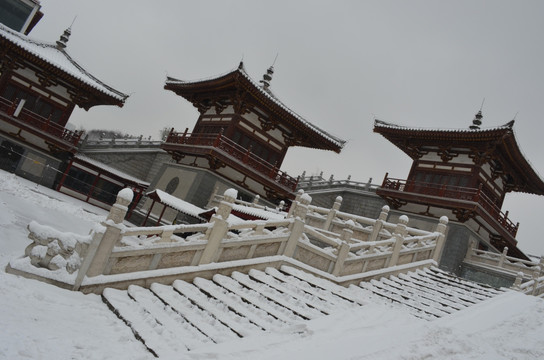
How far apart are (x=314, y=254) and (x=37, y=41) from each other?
84.9 ft

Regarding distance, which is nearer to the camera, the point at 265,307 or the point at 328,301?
the point at 265,307

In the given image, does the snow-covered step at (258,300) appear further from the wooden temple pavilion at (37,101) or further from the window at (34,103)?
the window at (34,103)

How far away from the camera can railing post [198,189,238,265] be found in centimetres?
758

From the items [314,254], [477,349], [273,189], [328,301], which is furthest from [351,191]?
[477,349]

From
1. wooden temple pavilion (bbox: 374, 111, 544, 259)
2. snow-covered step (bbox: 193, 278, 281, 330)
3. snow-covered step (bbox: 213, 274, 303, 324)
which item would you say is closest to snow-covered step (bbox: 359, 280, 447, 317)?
snow-covered step (bbox: 213, 274, 303, 324)

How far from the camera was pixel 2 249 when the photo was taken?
7664 millimetres

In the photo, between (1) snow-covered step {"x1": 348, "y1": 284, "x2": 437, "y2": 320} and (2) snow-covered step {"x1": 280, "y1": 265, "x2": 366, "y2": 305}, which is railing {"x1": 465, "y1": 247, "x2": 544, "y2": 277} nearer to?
(1) snow-covered step {"x1": 348, "y1": 284, "x2": 437, "y2": 320}

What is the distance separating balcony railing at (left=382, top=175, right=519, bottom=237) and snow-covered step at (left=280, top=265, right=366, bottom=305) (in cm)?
1357

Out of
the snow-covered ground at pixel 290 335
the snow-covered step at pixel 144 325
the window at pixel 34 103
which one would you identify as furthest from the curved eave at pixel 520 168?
the window at pixel 34 103

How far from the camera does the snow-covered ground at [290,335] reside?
4.08 m

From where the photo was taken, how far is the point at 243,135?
72.8ft

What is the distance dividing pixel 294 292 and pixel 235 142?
15.4 metres

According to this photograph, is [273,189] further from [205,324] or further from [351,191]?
[205,324]

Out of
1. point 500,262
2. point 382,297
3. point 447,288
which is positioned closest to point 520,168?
point 500,262
